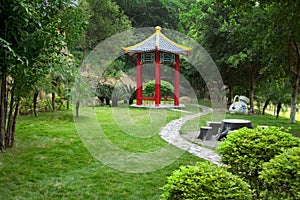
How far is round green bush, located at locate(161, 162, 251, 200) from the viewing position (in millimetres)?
1868

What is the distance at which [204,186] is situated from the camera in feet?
6.29

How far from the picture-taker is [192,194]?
1.86 meters

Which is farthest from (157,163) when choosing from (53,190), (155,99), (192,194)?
(155,99)

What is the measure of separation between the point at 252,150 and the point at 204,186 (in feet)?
3.14

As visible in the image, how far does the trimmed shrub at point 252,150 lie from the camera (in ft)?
8.40

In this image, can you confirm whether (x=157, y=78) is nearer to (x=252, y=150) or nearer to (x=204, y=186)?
(x=252, y=150)

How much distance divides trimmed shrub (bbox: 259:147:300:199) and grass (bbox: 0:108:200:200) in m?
1.48

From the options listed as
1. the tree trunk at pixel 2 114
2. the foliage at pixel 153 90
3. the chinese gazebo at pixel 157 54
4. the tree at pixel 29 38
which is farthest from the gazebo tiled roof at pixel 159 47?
the tree trunk at pixel 2 114

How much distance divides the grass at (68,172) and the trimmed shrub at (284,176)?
1483 mm

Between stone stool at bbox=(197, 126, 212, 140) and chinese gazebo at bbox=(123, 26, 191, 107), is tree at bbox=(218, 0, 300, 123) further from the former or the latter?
chinese gazebo at bbox=(123, 26, 191, 107)

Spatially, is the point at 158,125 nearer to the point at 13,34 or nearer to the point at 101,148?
the point at 101,148

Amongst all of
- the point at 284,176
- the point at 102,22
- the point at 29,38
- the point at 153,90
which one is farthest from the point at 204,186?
the point at 102,22

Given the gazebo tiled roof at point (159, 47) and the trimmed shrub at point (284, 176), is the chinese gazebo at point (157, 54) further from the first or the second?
the trimmed shrub at point (284, 176)

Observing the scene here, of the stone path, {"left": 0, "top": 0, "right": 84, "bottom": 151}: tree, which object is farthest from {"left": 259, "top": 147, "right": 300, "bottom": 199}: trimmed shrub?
{"left": 0, "top": 0, "right": 84, "bottom": 151}: tree
